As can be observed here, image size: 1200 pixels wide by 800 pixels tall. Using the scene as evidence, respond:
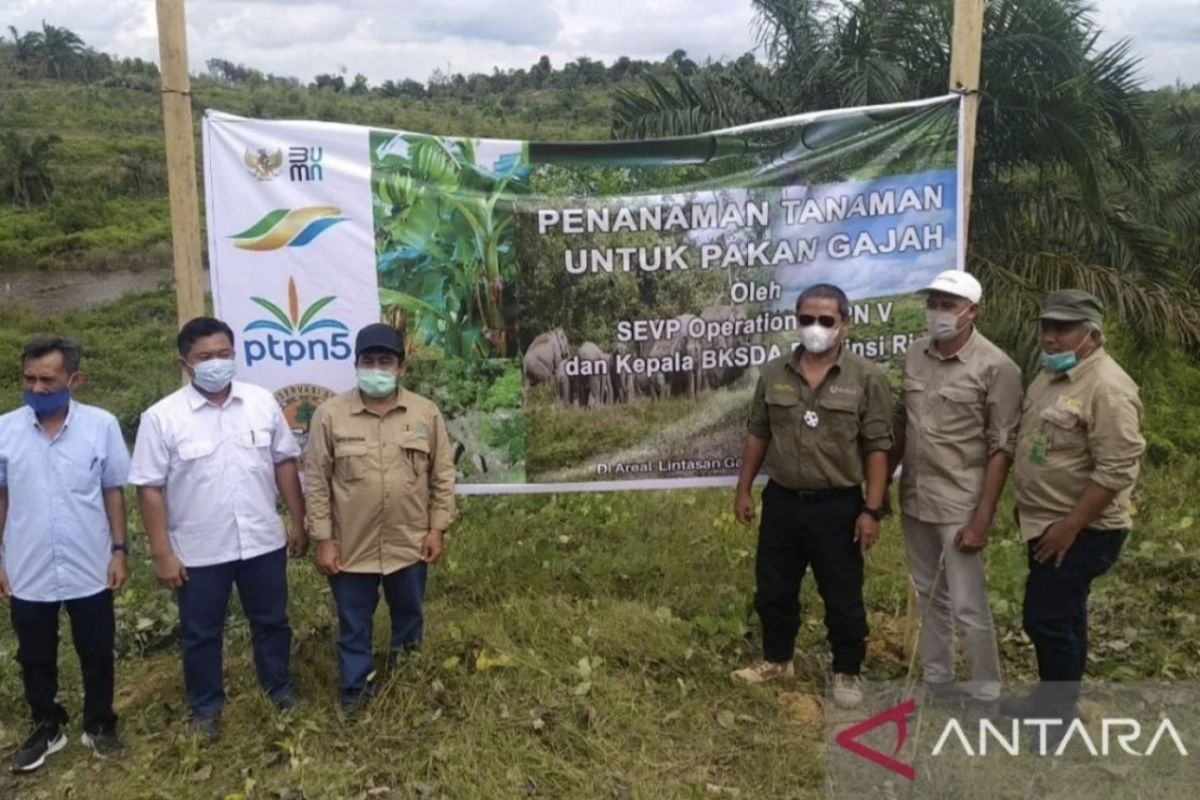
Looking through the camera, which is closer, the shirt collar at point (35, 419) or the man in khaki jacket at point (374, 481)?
the shirt collar at point (35, 419)

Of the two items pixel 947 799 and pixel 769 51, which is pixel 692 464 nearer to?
pixel 947 799

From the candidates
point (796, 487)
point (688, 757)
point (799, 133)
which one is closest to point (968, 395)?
point (796, 487)

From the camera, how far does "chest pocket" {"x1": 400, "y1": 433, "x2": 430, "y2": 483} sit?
11.5 ft

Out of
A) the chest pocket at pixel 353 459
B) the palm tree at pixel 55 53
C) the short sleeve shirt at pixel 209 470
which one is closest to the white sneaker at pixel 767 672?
the chest pocket at pixel 353 459

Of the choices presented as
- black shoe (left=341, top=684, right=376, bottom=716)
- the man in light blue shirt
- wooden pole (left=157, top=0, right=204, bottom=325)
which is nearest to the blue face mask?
the man in light blue shirt

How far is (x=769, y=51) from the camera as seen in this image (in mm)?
7461

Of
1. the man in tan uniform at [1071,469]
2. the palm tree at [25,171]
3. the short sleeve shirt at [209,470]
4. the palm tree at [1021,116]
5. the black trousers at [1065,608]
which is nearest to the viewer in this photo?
the man in tan uniform at [1071,469]

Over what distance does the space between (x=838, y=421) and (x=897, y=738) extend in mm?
1186

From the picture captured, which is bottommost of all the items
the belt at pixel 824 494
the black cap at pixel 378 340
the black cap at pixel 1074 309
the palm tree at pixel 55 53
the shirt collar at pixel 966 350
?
the belt at pixel 824 494

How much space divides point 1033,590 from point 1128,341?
4.63 metres

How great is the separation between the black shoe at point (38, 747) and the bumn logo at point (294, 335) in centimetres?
151

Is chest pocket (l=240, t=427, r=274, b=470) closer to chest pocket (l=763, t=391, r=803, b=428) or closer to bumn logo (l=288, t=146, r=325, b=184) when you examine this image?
bumn logo (l=288, t=146, r=325, b=184)

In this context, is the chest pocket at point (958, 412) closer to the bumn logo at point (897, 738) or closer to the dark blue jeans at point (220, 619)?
the bumn logo at point (897, 738)

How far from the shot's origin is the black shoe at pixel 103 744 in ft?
11.6
